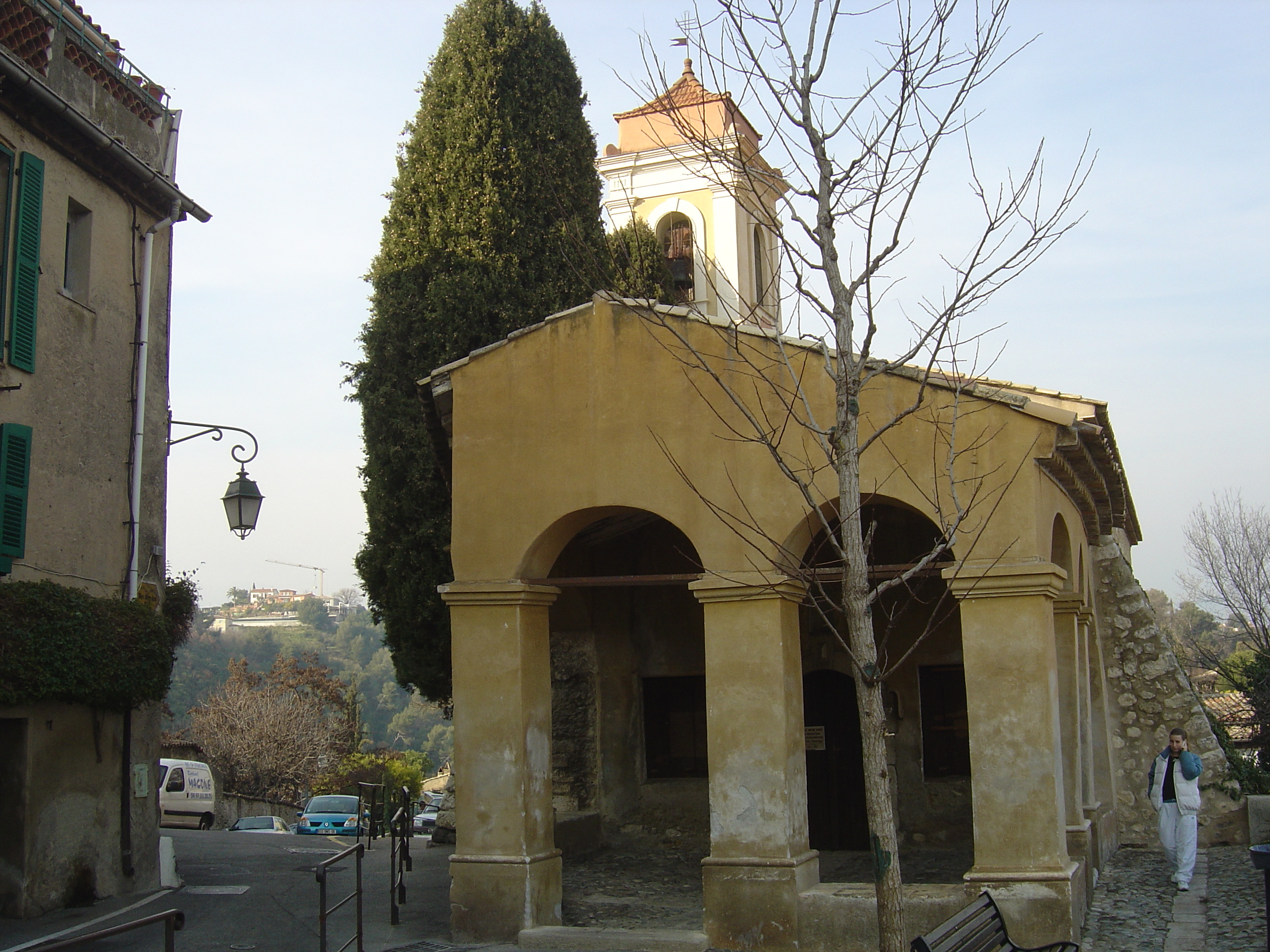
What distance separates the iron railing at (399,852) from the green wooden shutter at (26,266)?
5.33 metres

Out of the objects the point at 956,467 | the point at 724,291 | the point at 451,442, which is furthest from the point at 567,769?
the point at 724,291

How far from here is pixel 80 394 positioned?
1178 centimetres

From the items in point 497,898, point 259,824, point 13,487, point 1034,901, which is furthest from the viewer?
point 259,824

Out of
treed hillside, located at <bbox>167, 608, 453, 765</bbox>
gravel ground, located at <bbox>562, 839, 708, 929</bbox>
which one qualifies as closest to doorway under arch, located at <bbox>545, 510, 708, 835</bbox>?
gravel ground, located at <bbox>562, 839, 708, 929</bbox>

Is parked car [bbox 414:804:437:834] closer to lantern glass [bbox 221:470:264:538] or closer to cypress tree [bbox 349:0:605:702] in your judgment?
cypress tree [bbox 349:0:605:702]

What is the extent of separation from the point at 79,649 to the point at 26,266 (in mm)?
3487

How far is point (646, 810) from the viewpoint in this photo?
46.1 ft

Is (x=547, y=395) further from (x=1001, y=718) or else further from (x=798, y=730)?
(x=1001, y=718)

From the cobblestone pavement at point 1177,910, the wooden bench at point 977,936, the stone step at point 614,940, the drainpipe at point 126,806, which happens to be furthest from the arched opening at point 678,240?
the wooden bench at point 977,936

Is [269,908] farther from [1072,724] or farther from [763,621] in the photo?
[1072,724]

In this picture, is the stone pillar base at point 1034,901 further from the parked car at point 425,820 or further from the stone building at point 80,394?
the parked car at point 425,820

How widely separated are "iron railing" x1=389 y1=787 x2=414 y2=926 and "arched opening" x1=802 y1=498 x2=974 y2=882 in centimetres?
437

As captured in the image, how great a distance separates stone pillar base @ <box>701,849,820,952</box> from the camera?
29.9ft

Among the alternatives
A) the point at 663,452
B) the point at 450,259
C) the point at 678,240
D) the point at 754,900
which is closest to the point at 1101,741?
the point at 754,900
